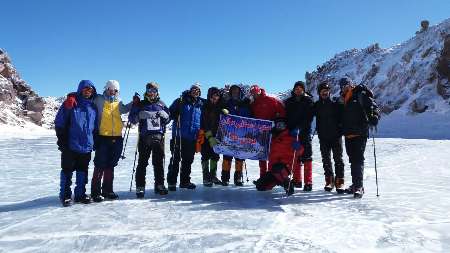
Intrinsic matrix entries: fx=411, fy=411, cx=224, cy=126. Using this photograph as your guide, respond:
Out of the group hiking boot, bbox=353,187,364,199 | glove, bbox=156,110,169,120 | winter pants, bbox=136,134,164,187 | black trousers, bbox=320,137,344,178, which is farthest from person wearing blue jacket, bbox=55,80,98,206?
hiking boot, bbox=353,187,364,199

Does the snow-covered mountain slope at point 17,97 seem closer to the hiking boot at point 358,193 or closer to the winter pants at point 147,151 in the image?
the winter pants at point 147,151

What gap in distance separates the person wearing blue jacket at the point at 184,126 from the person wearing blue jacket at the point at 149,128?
0.49 m

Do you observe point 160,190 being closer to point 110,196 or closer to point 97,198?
point 110,196

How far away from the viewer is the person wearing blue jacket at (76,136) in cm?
654

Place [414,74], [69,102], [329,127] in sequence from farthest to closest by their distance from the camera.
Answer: [414,74] → [329,127] → [69,102]

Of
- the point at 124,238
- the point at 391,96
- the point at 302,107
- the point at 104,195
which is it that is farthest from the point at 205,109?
the point at 391,96

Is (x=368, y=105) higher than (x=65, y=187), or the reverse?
(x=368, y=105)

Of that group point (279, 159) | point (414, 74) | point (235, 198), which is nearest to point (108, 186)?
point (235, 198)

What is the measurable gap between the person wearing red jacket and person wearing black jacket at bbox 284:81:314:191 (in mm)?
182

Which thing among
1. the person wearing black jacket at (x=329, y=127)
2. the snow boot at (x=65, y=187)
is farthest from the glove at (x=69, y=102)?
the person wearing black jacket at (x=329, y=127)

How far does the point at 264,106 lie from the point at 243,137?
2.51 ft

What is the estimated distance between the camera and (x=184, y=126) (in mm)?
8016

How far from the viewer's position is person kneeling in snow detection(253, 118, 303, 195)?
775 centimetres

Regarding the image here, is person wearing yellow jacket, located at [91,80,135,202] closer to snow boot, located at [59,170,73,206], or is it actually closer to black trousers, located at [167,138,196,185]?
snow boot, located at [59,170,73,206]
